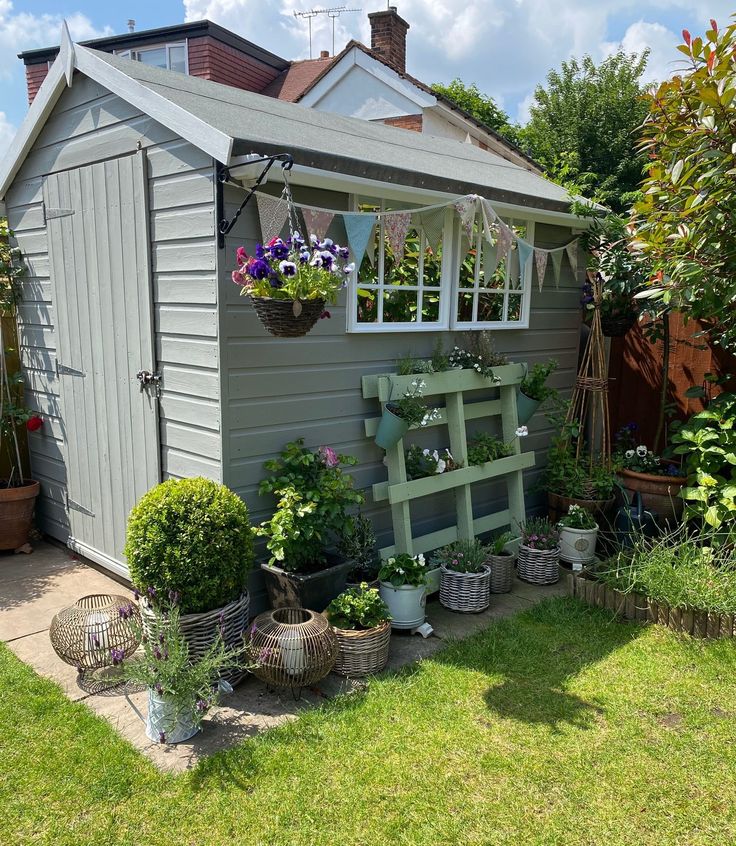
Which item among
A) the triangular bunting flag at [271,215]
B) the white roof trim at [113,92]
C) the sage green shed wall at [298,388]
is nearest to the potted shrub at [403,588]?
the sage green shed wall at [298,388]

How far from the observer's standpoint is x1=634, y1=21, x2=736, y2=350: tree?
153 inches

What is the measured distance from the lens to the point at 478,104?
26.2m

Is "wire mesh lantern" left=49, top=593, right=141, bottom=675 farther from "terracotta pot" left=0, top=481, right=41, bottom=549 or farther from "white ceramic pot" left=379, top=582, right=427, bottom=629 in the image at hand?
"terracotta pot" left=0, top=481, right=41, bottom=549

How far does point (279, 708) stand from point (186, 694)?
54 centimetres

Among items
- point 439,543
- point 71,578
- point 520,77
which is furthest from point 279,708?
point 520,77

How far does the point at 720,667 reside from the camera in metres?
3.61

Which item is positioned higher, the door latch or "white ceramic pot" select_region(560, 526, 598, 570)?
the door latch

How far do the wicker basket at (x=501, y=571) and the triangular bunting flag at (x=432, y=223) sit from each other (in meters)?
2.08

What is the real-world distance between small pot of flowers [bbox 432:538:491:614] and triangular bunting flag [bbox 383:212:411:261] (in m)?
1.84

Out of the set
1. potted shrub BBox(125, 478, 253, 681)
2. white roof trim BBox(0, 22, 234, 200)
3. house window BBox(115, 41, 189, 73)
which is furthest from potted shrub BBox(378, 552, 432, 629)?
house window BBox(115, 41, 189, 73)

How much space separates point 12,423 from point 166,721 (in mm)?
3037

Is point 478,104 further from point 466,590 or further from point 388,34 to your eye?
point 466,590

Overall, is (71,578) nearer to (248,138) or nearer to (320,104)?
(248,138)

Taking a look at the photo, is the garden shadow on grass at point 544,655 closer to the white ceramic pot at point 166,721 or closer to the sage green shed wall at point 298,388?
the sage green shed wall at point 298,388
